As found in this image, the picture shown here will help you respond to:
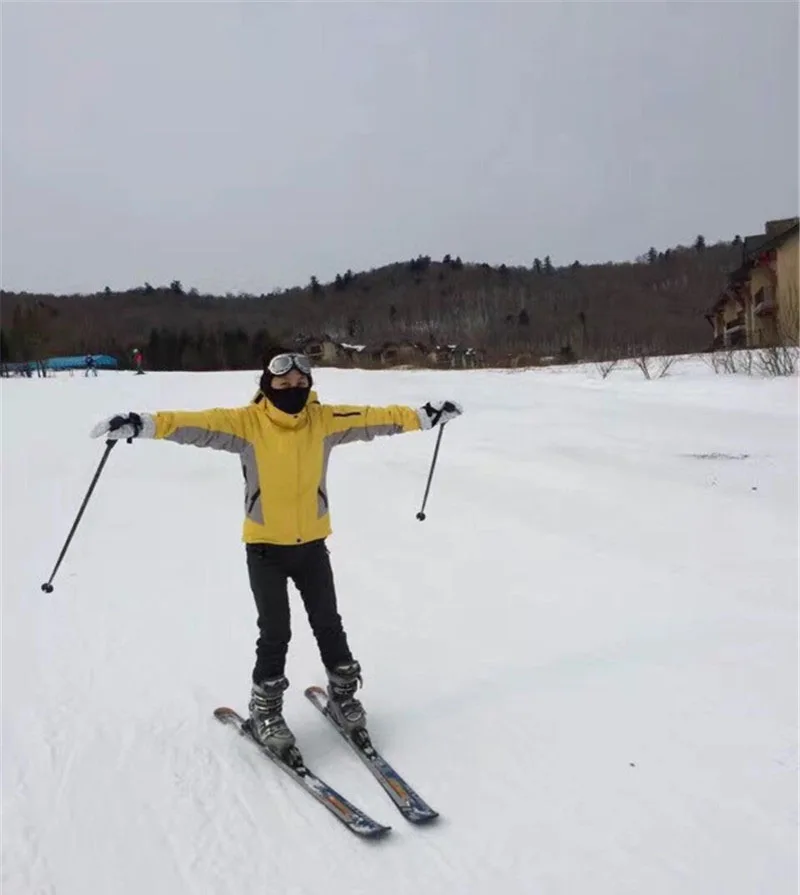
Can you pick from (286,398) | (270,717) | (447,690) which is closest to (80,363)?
(447,690)

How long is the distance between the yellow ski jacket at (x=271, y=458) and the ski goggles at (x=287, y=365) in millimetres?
177

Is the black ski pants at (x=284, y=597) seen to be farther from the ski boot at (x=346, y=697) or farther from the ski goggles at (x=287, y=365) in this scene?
the ski goggles at (x=287, y=365)

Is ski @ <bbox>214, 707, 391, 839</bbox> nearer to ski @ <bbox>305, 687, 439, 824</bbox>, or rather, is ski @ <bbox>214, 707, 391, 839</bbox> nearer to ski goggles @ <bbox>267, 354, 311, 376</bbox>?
ski @ <bbox>305, 687, 439, 824</bbox>

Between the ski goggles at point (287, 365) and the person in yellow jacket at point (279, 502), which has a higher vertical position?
the ski goggles at point (287, 365)

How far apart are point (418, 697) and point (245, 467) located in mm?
1715

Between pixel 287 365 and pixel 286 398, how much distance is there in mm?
164

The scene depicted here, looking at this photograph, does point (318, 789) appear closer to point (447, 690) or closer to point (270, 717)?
point (270, 717)

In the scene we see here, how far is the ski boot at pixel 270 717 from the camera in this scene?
3.79 metres

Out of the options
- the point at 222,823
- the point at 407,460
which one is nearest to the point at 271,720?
the point at 222,823

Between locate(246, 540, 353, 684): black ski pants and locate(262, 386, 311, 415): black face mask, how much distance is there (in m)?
0.67

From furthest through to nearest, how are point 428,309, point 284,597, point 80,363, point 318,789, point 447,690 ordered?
point 428,309 → point 80,363 → point 447,690 → point 284,597 → point 318,789

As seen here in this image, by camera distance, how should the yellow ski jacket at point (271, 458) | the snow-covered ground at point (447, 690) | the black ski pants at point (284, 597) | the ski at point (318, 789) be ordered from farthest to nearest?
the black ski pants at point (284, 597) → the yellow ski jacket at point (271, 458) → the ski at point (318, 789) → the snow-covered ground at point (447, 690)

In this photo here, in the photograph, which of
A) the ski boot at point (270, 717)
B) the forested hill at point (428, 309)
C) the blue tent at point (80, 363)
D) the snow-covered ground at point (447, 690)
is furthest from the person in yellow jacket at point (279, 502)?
the forested hill at point (428, 309)

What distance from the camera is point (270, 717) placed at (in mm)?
3871
